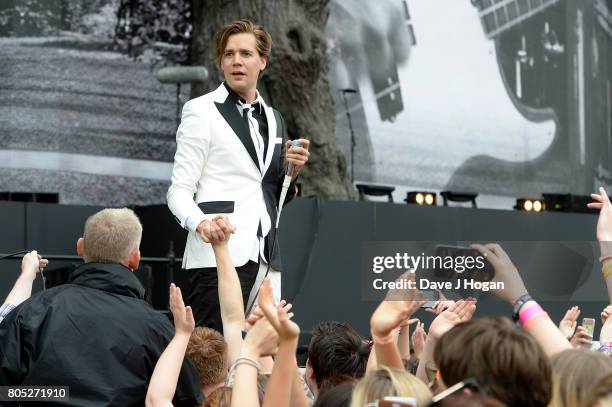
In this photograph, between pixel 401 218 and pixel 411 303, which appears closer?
pixel 411 303

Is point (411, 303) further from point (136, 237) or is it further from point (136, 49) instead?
point (136, 49)

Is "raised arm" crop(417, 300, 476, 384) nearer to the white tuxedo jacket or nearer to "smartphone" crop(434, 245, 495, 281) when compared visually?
"smartphone" crop(434, 245, 495, 281)

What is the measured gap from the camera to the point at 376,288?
313cm

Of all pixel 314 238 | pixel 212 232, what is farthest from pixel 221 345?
pixel 314 238

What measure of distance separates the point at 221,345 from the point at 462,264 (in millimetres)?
727

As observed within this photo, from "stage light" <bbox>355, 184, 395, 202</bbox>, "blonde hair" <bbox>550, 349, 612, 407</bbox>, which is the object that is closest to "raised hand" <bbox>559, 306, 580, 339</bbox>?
"blonde hair" <bbox>550, 349, 612, 407</bbox>

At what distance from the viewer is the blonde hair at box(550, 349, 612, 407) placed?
2283 millimetres

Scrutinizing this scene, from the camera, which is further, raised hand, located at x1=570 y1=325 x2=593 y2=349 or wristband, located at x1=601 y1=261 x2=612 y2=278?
raised hand, located at x1=570 y1=325 x2=593 y2=349

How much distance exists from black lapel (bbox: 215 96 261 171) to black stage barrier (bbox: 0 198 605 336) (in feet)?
9.22

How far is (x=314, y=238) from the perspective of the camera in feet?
24.0

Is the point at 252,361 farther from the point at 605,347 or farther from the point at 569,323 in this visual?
the point at 569,323

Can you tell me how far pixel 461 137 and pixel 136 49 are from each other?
340 centimetres

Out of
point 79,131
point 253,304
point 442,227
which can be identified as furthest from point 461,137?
point 253,304

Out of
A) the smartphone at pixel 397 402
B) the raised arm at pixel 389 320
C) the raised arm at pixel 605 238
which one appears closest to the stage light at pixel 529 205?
the raised arm at pixel 605 238
